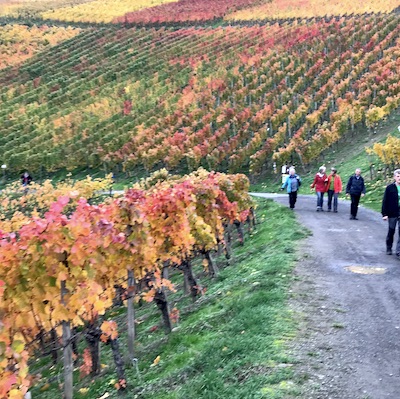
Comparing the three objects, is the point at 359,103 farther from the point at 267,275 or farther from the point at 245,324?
the point at 245,324

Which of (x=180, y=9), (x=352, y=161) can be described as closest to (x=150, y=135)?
(x=352, y=161)

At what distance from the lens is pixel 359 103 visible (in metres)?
34.6

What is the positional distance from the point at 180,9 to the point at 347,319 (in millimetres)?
81762

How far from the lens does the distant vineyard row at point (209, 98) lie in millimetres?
34312

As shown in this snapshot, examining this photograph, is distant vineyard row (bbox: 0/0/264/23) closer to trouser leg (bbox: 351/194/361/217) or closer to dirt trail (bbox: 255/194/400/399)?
trouser leg (bbox: 351/194/361/217)

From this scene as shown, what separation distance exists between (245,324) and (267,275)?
7.61ft

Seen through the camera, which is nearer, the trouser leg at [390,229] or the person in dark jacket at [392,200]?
the person in dark jacket at [392,200]

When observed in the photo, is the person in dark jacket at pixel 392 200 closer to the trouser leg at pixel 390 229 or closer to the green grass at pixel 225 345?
the trouser leg at pixel 390 229

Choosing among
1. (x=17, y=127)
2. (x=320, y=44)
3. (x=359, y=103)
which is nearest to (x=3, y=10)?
(x=17, y=127)

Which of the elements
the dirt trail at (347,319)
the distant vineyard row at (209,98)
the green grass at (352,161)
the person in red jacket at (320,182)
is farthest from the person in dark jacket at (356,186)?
the distant vineyard row at (209,98)

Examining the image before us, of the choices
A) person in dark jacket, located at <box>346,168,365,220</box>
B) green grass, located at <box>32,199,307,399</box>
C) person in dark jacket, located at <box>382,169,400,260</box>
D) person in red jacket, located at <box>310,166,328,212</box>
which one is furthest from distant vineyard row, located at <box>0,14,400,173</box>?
green grass, located at <box>32,199,307,399</box>

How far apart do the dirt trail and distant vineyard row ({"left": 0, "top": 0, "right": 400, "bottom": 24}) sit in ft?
177

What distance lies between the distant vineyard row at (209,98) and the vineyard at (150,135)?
0.16m

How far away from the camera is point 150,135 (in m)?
39.2
